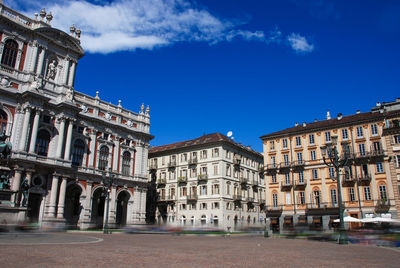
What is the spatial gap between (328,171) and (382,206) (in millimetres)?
7960

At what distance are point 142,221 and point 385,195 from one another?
34.3m

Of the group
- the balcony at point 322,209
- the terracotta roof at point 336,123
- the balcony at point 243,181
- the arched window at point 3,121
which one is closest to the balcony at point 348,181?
the balcony at point 322,209

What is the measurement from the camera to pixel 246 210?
6022 cm

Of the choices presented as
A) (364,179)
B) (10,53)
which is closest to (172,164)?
(10,53)

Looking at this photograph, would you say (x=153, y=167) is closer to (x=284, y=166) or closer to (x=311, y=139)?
(x=284, y=166)

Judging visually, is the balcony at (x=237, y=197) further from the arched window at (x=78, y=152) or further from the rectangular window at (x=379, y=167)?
the arched window at (x=78, y=152)

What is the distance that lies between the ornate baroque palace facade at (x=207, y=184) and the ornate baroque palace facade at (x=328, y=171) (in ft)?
25.8

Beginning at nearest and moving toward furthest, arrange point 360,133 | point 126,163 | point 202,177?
point 360,133 < point 126,163 < point 202,177

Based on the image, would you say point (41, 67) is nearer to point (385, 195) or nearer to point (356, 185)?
point (356, 185)

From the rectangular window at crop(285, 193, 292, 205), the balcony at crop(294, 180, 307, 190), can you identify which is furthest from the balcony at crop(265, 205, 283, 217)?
the balcony at crop(294, 180, 307, 190)

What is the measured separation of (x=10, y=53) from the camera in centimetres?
4012

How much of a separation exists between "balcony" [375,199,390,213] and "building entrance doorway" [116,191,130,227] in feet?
115

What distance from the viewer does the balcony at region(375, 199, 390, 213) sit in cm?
4019

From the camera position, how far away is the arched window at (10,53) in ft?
130
